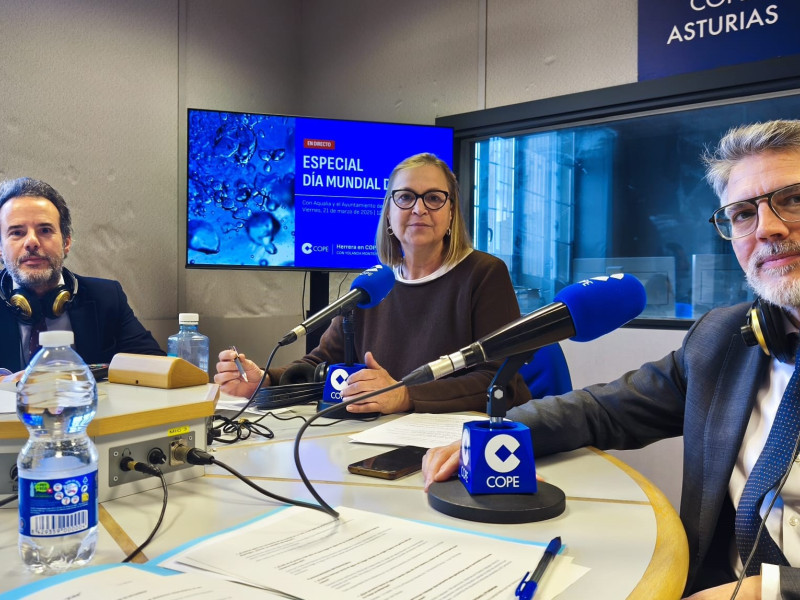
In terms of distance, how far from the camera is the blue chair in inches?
72.4

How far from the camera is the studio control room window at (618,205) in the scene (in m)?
2.76

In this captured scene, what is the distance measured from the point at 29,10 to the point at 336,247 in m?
1.57

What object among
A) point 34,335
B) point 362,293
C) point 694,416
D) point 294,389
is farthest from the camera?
point 34,335

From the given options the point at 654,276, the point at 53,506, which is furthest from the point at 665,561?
the point at 654,276

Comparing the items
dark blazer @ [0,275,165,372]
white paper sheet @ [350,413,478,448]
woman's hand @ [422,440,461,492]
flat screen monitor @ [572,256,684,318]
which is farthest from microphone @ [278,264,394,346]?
flat screen monitor @ [572,256,684,318]

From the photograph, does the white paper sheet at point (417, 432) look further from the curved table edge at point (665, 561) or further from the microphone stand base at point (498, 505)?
the curved table edge at point (665, 561)

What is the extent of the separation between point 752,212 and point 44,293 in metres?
2.12

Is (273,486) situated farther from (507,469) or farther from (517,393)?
(517,393)

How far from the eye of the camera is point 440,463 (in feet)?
3.29

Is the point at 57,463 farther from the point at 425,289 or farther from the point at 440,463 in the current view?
the point at 425,289

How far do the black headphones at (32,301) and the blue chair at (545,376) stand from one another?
1.52 m

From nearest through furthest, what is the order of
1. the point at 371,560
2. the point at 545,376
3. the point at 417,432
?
the point at 371,560, the point at 417,432, the point at 545,376

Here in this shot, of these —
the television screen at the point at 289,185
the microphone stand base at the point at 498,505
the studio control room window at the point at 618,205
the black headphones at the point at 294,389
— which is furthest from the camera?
the television screen at the point at 289,185

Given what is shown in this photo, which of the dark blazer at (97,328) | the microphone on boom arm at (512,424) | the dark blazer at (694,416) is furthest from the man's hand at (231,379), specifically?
the microphone on boom arm at (512,424)
